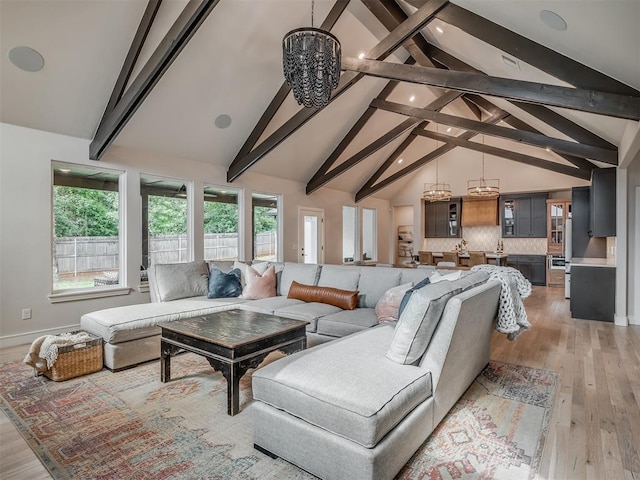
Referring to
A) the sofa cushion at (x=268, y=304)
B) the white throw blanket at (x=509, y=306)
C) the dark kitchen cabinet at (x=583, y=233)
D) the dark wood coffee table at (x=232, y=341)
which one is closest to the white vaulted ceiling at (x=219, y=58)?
the white throw blanket at (x=509, y=306)

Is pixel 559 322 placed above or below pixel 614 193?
below

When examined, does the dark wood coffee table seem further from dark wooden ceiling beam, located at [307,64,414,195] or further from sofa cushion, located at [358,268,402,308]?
dark wooden ceiling beam, located at [307,64,414,195]

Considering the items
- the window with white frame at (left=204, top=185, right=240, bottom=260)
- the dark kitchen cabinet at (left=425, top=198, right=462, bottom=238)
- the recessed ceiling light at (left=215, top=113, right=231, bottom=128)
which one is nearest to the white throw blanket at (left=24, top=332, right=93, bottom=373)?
the window with white frame at (left=204, top=185, right=240, bottom=260)

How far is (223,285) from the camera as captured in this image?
459 centimetres

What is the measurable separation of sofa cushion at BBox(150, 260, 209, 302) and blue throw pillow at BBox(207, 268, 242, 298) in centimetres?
16

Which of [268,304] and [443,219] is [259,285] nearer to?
[268,304]

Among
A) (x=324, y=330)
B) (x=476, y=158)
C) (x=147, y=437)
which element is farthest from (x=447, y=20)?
(x=476, y=158)

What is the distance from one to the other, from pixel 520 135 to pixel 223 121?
4646 mm

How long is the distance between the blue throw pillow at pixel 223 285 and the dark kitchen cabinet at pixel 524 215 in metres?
7.95

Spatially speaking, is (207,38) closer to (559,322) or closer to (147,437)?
(147,437)

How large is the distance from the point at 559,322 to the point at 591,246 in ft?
8.21

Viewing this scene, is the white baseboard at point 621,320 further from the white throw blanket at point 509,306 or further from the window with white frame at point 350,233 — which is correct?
the window with white frame at point 350,233

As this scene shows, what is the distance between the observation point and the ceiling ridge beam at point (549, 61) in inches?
121

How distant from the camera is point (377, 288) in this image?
398cm
